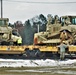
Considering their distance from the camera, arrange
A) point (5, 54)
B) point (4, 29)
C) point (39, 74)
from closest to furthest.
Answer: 1. point (39, 74)
2. point (5, 54)
3. point (4, 29)

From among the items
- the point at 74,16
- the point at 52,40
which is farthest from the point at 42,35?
the point at 74,16

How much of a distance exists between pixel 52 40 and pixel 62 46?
7.35 ft

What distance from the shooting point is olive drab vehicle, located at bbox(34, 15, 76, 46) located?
32.6 m

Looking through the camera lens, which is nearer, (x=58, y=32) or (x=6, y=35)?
(x=58, y=32)

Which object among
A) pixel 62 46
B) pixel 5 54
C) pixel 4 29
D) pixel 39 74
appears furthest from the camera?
pixel 4 29

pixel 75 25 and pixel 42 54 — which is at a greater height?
pixel 75 25

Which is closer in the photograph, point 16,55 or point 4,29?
point 16,55

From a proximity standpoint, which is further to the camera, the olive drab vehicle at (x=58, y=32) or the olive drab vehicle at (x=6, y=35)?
the olive drab vehicle at (x=6, y=35)

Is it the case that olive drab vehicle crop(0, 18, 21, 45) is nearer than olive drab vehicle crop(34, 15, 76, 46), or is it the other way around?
olive drab vehicle crop(34, 15, 76, 46)

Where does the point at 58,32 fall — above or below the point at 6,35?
above

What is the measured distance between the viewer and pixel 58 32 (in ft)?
109

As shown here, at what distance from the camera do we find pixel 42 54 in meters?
32.3

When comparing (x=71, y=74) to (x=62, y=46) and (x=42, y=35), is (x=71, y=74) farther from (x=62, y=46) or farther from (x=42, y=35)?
(x=42, y=35)

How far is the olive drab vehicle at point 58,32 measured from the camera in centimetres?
3259
